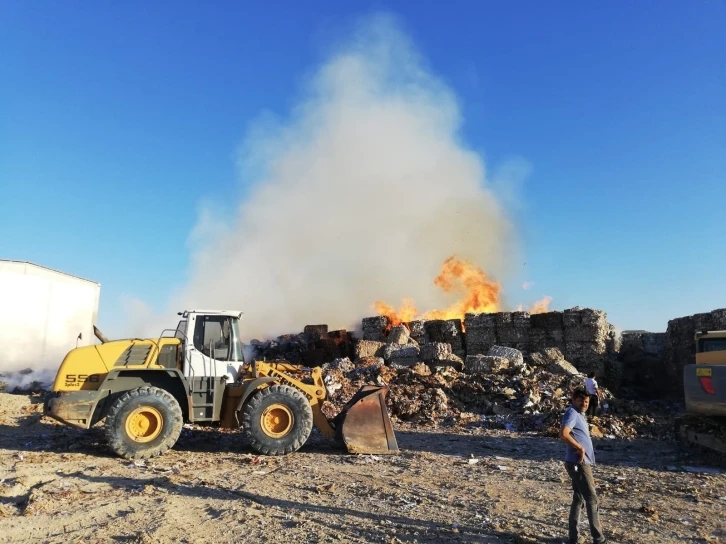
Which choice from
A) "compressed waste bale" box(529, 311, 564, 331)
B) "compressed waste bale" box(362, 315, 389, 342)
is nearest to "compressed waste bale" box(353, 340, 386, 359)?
"compressed waste bale" box(362, 315, 389, 342)

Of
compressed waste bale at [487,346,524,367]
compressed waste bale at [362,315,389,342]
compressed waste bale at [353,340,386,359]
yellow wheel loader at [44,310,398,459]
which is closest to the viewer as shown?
yellow wheel loader at [44,310,398,459]

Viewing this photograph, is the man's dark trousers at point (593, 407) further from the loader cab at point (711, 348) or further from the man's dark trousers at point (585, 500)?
the man's dark trousers at point (585, 500)

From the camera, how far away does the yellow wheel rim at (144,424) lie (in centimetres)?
793

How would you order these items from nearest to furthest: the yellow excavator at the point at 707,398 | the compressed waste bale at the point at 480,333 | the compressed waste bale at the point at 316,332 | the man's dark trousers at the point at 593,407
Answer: the yellow excavator at the point at 707,398 < the man's dark trousers at the point at 593,407 < the compressed waste bale at the point at 480,333 < the compressed waste bale at the point at 316,332

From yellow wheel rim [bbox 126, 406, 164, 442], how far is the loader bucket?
9.34 ft

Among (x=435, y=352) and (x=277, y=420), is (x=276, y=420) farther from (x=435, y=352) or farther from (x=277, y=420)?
(x=435, y=352)

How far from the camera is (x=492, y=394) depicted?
13.2m

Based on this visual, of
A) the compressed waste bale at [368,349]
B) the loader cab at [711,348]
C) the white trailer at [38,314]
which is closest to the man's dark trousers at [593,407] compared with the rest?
the loader cab at [711,348]

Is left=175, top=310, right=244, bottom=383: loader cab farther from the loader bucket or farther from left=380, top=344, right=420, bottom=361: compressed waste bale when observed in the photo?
left=380, top=344, right=420, bottom=361: compressed waste bale

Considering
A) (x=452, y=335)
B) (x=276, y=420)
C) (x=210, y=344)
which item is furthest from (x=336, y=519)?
(x=452, y=335)

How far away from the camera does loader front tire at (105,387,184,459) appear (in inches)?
309

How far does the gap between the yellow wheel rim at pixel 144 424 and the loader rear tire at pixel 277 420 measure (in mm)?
1304

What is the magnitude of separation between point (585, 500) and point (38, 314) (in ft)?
67.2

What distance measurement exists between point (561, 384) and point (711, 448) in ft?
17.9
